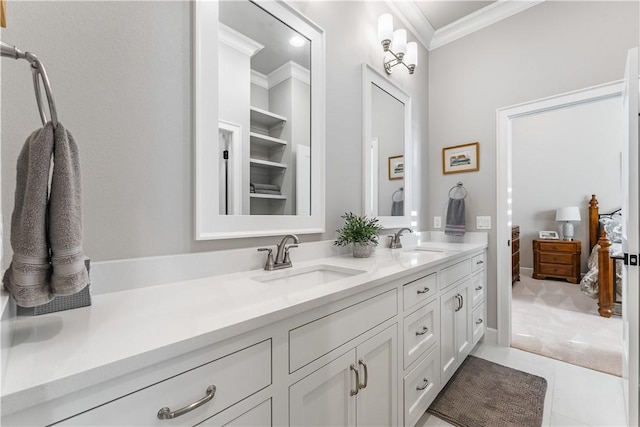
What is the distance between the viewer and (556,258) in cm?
425

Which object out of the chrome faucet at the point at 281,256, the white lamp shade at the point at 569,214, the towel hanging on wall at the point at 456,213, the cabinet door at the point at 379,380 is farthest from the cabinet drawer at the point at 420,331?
the white lamp shade at the point at 569,214

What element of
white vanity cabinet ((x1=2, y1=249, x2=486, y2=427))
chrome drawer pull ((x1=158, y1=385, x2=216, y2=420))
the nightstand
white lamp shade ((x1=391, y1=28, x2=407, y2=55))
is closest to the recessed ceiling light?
white lamp shade ((x1=391, y1=28, x2=407, y2=55))

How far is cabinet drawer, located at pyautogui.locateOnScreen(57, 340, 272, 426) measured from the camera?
0.51 m

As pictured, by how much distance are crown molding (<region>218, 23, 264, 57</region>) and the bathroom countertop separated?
3.37 ft

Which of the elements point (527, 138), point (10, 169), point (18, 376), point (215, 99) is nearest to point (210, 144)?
point (215, 99)

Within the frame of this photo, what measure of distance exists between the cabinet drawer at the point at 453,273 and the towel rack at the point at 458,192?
2.65 ft

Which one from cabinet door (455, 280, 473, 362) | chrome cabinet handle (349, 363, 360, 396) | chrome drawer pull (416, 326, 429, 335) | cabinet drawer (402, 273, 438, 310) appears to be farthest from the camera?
cabinet door (455, 280, 473, 362)

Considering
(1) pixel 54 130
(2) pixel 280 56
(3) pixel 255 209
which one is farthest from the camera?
(2) pixel 280 56

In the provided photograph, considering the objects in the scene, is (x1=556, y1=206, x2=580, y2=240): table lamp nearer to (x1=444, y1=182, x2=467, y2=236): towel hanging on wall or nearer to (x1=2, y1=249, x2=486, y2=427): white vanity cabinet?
(x1=444, y1=182, x2=467, y2=236): towel hanging on wall

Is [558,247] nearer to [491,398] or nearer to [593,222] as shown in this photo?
[593,222]

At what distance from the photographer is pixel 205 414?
2.05 feet

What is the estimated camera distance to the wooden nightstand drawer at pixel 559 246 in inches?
163

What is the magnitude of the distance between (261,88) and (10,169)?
3.12 ft

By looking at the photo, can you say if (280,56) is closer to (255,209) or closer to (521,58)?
(255,209)
